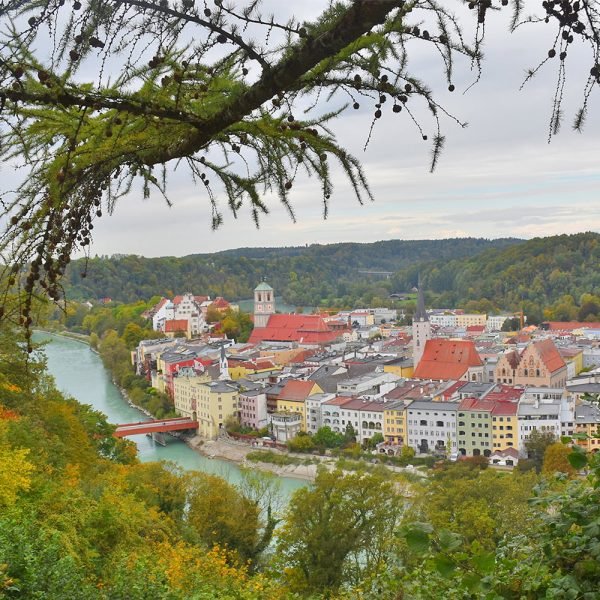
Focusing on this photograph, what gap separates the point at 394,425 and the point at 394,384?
10.5 feet

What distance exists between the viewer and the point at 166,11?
786 mm

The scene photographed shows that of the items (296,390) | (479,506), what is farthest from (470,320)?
(479,506)

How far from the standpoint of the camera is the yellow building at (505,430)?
13.8 meters

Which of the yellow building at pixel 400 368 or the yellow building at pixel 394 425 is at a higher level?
the yellow building at pixel 400 368

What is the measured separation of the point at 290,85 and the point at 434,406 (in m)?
14.1

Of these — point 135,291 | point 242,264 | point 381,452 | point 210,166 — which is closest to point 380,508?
point 210,166

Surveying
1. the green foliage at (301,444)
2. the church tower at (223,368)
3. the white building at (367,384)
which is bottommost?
the green foliage at (301,444)

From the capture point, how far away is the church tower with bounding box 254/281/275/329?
28.9 metres

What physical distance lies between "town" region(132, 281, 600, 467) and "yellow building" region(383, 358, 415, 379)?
3cm

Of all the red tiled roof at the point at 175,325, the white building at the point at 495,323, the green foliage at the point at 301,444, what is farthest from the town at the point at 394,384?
the white building at the point at 495,323

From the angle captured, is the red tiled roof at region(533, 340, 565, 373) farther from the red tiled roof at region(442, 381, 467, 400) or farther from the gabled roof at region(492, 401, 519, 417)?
the gabled roof at region(492, 401, 519, 417)

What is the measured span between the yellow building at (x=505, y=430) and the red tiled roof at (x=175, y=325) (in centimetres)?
1852

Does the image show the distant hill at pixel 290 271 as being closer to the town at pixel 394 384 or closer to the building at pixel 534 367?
the town at pixel 394 384

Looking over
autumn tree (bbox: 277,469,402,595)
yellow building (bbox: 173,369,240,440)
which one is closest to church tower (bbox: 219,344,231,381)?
yellow building (bbox: 173,369,240,440)
